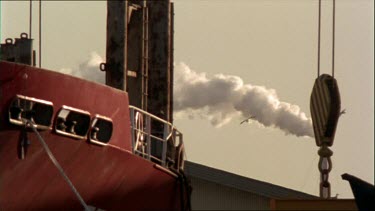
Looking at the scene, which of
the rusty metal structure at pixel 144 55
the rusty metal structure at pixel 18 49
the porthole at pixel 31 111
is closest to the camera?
the porthole at pixel 31 111

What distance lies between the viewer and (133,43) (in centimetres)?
2934

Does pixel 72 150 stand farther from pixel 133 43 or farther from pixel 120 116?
pixel 133 43

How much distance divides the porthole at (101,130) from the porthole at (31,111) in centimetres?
147

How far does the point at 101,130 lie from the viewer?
2172cm

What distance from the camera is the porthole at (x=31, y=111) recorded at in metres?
19.1

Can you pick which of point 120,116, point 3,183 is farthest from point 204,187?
point 3,183

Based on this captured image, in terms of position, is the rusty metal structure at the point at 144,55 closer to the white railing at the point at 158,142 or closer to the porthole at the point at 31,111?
the white railing at the point at 158,142

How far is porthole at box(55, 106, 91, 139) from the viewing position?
20.2m

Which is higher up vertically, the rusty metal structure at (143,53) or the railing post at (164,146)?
the rusty metal structure at (143,53)

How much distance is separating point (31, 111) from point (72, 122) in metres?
1.33

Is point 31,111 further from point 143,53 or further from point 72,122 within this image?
point 143,53

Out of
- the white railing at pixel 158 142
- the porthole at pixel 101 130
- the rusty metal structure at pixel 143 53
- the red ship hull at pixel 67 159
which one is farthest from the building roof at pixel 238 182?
the porthole at pixel 101 130

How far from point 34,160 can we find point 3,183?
80 cm

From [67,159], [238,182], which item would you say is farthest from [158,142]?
[238,182]
